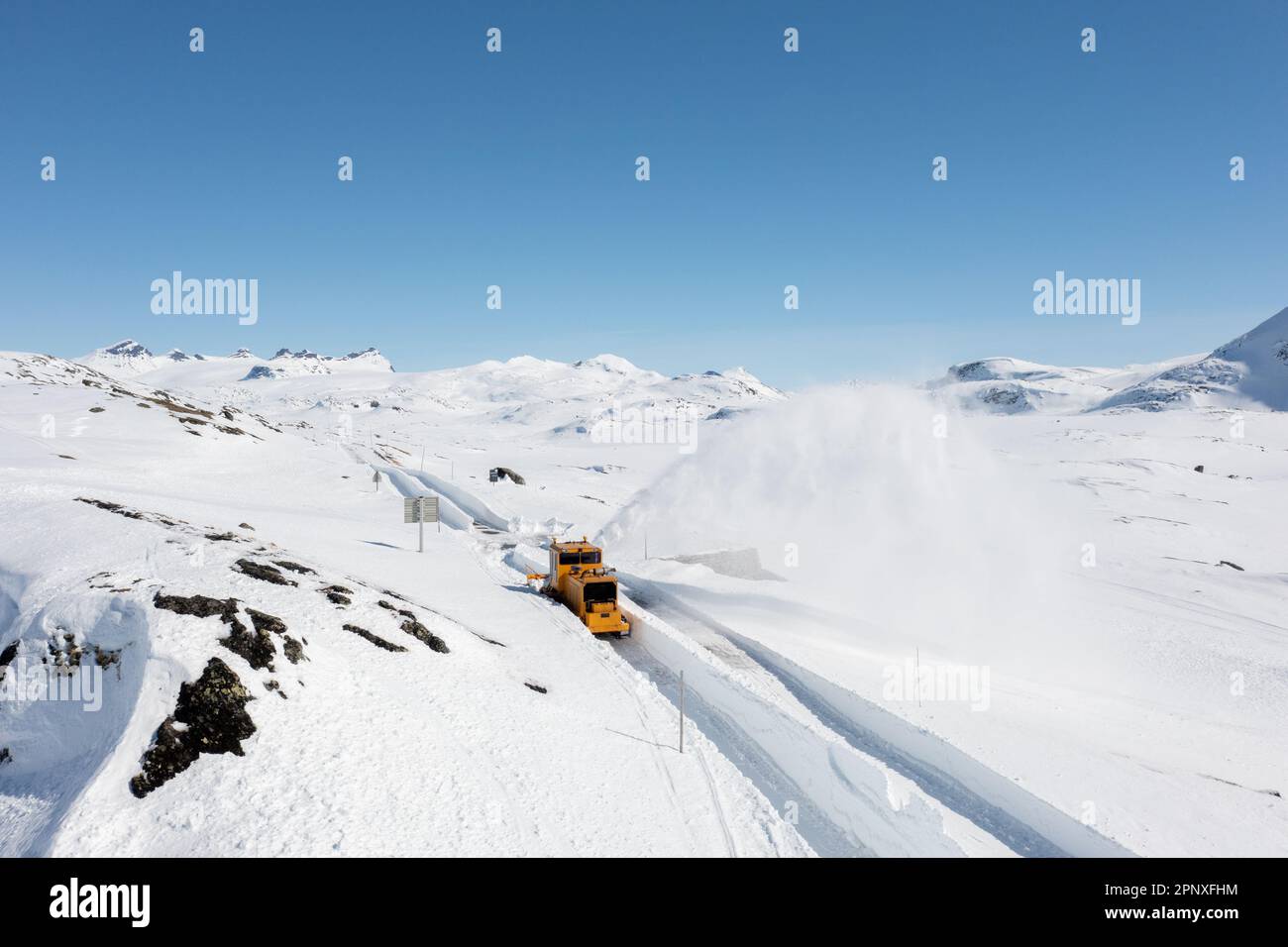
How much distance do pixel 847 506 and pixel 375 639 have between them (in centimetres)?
2983

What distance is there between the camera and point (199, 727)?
32.6ft

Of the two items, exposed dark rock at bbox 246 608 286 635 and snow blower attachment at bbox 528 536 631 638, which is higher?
exposed dark rock at bbox 246 608 286 635

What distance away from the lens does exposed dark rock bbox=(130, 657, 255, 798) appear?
9.27m

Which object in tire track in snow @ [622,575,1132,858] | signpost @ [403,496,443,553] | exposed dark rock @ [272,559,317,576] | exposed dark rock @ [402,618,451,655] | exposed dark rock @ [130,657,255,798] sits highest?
signpost @ [403,496,443,553]

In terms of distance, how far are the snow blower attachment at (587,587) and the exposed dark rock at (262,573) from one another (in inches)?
356

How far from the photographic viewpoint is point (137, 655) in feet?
36.4

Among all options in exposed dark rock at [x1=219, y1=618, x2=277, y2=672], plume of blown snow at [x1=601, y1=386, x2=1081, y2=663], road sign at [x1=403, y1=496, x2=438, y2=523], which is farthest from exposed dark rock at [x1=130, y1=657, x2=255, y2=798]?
plume of blown snow at [x1=601, y1=386, x2=1081, y2=663]

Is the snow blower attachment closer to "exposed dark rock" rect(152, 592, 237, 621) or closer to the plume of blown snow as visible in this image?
the plume of blown snow

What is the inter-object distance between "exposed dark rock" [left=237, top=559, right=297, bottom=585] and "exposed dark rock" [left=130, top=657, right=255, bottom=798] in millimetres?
6208

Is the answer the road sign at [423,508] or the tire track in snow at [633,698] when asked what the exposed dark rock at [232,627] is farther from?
the road sign at [423,508]

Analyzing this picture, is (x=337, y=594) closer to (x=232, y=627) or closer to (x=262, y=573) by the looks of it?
(x=262, y=573)

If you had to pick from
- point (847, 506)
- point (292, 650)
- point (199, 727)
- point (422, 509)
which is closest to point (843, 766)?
point (292, 650)

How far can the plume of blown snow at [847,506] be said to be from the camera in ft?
108
